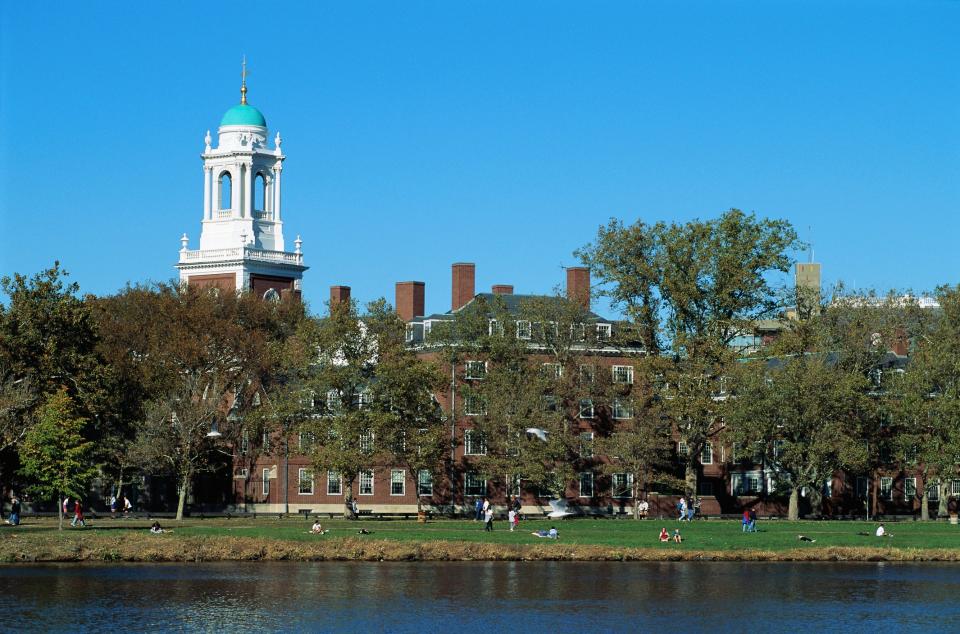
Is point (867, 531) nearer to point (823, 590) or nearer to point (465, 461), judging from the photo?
point (823, 590)

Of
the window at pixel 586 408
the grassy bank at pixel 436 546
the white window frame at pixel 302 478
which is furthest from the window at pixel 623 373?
the grassy bank at pixel 436 546

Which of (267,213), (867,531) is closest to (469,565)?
(867,531)

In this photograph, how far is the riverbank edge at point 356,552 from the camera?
73.8 metres

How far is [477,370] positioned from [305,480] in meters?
13.1

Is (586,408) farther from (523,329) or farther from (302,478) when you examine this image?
(302,478)

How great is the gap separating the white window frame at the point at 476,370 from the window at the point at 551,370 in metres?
3.57

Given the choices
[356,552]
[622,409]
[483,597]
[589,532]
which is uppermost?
[622,409]

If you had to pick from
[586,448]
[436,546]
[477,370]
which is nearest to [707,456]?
[586,448]

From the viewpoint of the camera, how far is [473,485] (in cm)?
A: 11794

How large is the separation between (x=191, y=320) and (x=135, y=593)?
47635 mm

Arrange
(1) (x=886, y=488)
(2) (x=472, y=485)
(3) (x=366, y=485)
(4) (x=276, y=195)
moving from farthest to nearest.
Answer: (4) (x=276, y=195)
(1) (x=886, y=488)
(2) (x=472, y=485)
(3) (x=366, y=485)

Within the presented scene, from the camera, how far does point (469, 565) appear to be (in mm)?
73062

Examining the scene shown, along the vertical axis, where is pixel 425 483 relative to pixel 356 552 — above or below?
above

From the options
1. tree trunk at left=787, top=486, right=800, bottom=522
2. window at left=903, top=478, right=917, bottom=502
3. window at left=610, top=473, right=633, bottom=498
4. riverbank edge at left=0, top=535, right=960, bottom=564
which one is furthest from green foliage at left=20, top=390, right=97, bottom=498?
window at left=903, top=478, right=917, bottom=502
